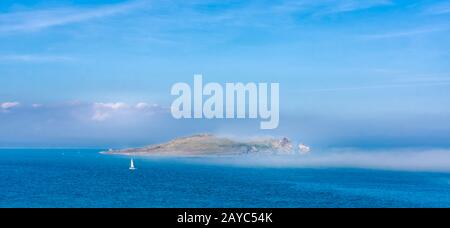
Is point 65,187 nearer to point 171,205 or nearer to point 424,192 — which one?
point 171,205

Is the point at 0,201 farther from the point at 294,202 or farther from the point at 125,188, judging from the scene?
the point at 294,202

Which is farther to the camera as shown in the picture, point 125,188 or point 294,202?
point 125,188

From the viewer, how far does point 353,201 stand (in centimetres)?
6338

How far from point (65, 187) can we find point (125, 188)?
8882 millimetres

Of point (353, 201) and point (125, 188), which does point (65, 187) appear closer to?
Answer: point (125, 188)

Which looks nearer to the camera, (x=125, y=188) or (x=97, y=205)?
(x=97, y=205)

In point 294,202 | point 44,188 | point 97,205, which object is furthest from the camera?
point 44,188
